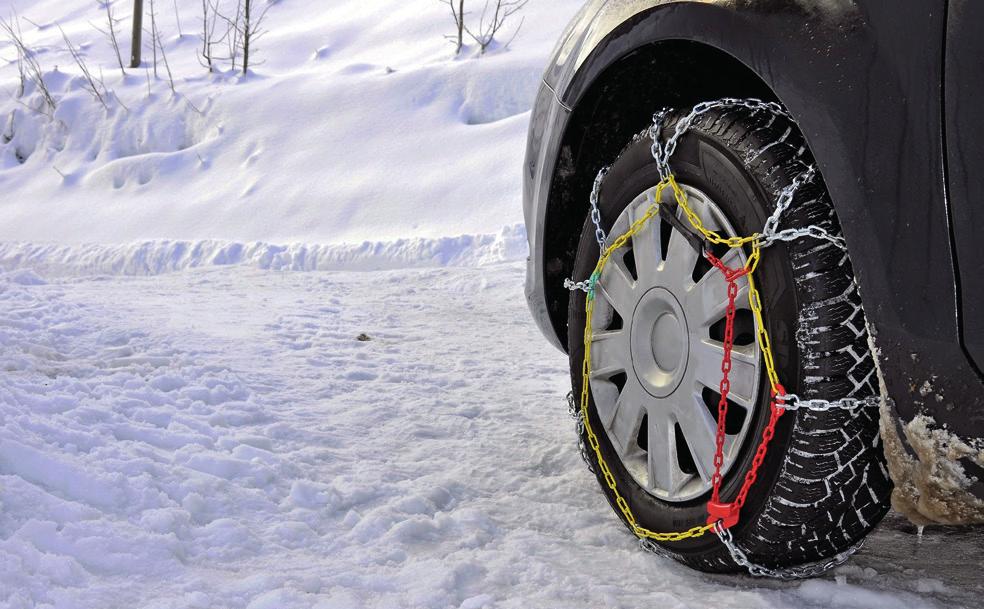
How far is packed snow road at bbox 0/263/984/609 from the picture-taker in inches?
68.6

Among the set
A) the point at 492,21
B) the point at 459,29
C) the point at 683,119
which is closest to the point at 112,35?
the point at 459,29

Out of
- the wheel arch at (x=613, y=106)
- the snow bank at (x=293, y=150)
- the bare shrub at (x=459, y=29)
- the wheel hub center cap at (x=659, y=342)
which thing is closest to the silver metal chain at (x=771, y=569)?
the wheel hub center cap at (x=659, y=342)

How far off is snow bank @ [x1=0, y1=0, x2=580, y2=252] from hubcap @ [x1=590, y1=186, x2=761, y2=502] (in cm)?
519

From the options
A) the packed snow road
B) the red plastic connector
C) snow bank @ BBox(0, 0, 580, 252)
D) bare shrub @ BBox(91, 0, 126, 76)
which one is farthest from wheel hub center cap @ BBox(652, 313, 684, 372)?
bare shrub @ BBox(91, 0, 126, 76)

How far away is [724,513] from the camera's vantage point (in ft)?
5.37

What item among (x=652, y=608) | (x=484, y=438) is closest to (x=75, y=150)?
(x=484, y=438)

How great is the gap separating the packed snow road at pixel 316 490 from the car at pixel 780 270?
24 centimetres

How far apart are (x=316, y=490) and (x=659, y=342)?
982 mm

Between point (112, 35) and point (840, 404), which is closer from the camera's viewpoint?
point (840, 404)

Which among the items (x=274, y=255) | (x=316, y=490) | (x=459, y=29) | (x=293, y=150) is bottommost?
(x=316, y=490)

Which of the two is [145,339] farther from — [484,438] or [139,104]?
[139,104]

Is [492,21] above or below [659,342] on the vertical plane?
above

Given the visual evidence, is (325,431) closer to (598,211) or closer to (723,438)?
(598,211)

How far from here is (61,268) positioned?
27.2 ft
